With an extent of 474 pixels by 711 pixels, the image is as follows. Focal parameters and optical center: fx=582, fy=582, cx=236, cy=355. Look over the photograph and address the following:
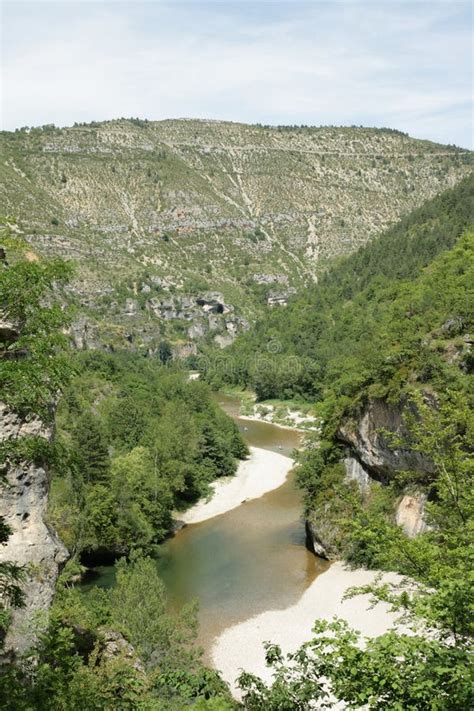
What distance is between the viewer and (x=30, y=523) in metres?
9.76

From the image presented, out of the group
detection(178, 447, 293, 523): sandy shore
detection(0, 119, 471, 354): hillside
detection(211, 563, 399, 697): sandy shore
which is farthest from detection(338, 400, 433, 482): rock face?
detection(0, 119, 471, 354): hillside

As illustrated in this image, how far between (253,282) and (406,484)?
13178 cm

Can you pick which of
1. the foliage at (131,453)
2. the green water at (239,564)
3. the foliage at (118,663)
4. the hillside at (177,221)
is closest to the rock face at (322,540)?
the green water at (239,564)

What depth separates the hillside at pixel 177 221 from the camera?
439ft

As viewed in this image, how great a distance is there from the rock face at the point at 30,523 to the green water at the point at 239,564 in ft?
57.3

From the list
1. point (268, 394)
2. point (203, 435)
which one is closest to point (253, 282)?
point (268, 394)

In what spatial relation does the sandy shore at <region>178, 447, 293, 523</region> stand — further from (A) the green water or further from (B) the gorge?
(A) the green water

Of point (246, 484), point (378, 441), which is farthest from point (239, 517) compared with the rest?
point (378, 441)

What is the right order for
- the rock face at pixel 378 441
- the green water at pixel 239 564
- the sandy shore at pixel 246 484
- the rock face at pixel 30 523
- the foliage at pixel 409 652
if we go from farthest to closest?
1. the sandy shore at pixel 246 484
2. the rock face at pixel 378 441
3. the green water at pixel 239 564
4. the rock face at pixel 30 523
5. the foliage at pixel 409 652

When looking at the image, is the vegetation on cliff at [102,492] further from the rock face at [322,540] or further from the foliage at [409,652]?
the rock face at [322,540]

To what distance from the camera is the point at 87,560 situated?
33750 millimetres

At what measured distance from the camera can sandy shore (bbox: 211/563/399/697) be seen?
23562mm

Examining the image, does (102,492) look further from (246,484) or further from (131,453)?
(246,484)

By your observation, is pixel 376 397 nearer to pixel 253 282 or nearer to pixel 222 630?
pixel 222 630
